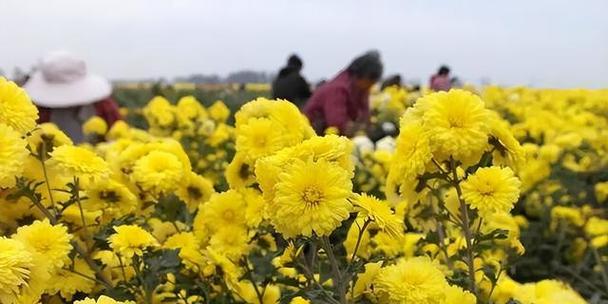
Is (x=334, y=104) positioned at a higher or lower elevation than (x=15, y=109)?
lower

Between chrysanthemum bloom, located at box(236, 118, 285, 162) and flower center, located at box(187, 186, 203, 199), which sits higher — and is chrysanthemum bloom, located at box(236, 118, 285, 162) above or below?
above

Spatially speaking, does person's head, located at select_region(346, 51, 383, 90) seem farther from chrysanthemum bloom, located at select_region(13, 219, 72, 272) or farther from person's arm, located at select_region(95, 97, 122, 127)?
chrysanthemum bloom, located at select_region(13, 219, 72, 272)

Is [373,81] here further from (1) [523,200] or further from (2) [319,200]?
(2) [319,200]

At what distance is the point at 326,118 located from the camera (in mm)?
5758

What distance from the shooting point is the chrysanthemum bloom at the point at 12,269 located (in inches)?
44.7

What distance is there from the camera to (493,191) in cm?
143

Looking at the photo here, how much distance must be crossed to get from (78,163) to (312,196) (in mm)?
643

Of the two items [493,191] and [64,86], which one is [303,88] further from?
[493,191]

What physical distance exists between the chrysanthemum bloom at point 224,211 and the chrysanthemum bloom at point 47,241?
14.8 inches

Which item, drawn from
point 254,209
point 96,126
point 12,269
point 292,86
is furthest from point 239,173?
point 292,86

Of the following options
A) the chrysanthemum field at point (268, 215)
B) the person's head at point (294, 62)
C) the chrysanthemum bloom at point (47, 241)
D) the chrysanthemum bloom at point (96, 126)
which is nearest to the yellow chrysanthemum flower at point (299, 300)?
the chrysanthemum field at point (268, 215)

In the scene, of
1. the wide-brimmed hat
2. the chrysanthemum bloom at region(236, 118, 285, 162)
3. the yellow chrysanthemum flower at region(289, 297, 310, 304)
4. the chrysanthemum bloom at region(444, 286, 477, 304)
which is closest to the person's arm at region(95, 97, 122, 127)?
the wide-brimmed hat

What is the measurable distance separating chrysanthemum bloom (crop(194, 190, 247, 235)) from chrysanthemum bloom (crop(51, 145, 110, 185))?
0.75 ft

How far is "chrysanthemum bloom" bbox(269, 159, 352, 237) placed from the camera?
1154mm
